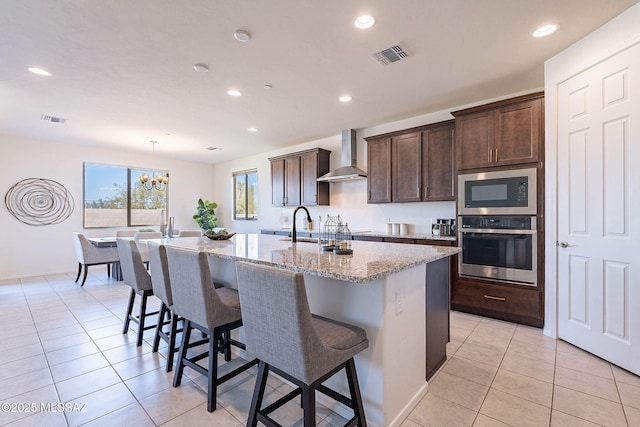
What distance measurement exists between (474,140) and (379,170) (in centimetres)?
144

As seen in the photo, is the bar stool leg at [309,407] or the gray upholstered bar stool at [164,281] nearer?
the bar stool leg at [309,407]

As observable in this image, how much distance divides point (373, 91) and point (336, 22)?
136 cm

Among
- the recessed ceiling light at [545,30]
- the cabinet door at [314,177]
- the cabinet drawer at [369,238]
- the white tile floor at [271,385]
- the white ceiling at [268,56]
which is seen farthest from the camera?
the cabinet door at [314,177]

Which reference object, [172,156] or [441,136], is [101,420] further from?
[172,156]

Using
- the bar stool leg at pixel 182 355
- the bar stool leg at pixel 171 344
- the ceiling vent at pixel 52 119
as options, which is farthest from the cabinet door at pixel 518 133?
the ceiling vent at pixel 52 119

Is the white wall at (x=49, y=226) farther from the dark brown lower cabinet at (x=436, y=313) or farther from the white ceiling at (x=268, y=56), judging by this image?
the dark brown lower cabinet at (x=436, y=313)

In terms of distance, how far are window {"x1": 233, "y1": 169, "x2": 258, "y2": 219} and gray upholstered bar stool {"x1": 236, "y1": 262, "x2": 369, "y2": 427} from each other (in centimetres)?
617

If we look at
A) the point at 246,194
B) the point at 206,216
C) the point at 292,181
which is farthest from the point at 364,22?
the point at 206,216

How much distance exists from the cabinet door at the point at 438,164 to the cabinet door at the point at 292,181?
2.55 meters

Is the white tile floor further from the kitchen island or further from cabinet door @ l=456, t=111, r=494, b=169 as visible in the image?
cabinet door @ l=456, t=111, r=494, b=169

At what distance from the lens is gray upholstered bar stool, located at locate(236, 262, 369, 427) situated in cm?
119

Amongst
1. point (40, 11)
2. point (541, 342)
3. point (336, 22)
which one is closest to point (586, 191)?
point (541, 342)

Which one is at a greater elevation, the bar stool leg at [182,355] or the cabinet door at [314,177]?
the cabinet door at [314,177]

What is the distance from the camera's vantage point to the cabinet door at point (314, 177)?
5.41m
